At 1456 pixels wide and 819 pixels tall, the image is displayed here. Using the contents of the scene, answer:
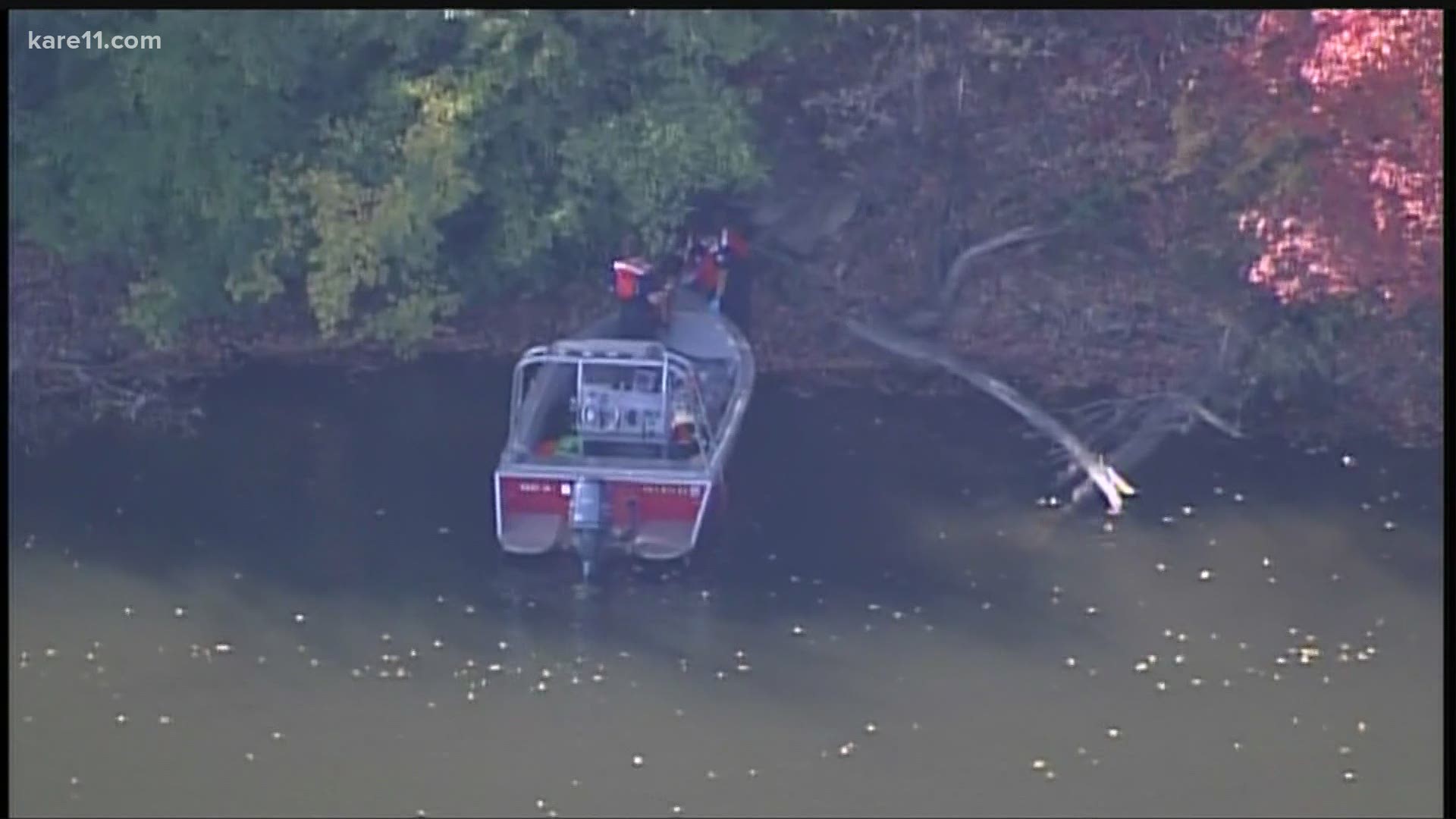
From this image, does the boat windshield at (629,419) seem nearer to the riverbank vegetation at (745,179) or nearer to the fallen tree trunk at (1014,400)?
the riverbank vegetation at (745,179)

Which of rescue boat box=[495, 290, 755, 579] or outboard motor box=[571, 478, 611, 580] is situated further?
rescue boat box=[495, 290, 755, 579]

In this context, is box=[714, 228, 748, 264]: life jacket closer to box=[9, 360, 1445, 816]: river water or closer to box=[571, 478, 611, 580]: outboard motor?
box=[9, 360, 1445, 816]: river water

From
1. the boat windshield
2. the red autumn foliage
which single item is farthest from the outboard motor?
the red autumn foliage

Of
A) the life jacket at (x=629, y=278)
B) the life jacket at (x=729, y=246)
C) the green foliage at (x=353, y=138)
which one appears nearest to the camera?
the green foliage at (x=353, y=138)

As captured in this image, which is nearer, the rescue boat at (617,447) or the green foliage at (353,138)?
the rescue boat at (617,447)

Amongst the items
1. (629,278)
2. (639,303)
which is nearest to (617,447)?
(639,303)

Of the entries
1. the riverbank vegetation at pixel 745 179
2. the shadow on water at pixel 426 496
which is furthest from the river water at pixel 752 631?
the riverbank vegetation at pixel 745 179

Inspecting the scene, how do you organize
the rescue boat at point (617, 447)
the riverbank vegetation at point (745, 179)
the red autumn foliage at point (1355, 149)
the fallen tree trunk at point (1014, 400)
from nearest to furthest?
the rescue boat at point (617, 447) → the red autumn foliage at point (1355, 149) → the fallen tree trunk at point (1014, 400) → the riverbank vegetation at point (745, 179)
